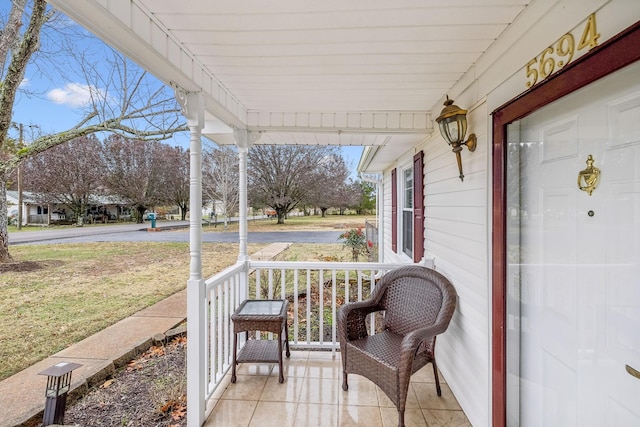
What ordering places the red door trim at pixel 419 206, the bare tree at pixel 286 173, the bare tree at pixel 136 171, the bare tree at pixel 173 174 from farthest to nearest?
the bare tree at pixel 173 174 → the bare tree at pixel 136 171 → the bare tree at pixel 286 173 → the red door trim at pixel 419 206

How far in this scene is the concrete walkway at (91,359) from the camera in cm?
230

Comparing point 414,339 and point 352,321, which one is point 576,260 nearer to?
point 414,339

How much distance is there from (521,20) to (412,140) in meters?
2.10

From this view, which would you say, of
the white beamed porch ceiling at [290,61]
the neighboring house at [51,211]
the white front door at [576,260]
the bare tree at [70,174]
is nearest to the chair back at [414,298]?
the white front door at [576,260]

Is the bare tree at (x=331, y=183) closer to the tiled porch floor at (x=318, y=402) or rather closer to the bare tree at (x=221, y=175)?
the bare tree at (x=221, y=175)

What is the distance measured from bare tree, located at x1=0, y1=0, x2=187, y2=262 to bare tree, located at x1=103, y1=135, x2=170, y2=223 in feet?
65.6

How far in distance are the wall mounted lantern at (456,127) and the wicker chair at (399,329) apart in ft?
3.23

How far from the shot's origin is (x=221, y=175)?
51.2ft

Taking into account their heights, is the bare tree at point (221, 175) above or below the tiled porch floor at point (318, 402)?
above

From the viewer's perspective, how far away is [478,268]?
6.81 ft

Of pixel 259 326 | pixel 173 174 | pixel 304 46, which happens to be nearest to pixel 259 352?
pixel 259 326

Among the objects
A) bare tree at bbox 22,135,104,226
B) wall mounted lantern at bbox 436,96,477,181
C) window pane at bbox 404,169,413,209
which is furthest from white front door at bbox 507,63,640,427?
bare tree at bbox 22,135,104,226

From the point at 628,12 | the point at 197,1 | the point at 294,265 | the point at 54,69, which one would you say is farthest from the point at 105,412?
the point at 54,69

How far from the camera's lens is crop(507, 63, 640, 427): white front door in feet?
3.54
